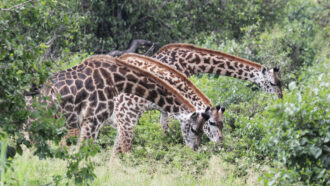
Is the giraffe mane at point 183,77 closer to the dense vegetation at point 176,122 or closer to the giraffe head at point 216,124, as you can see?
the giraffe head at point 216,124

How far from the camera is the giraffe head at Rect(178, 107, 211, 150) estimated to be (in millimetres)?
8070

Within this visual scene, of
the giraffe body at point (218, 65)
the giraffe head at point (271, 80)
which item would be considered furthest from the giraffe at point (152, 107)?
the giraffe head at point (271, 80)

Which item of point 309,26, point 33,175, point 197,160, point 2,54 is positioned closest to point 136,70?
point 197,160

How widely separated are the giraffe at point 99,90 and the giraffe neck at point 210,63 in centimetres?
230

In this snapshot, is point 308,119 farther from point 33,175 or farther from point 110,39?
point 110,39

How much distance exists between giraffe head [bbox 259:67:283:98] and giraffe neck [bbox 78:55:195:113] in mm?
2905

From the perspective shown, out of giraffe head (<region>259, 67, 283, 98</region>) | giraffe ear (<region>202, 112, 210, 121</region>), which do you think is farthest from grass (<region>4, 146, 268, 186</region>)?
giraffe head (<region>259, 67, 283, 98</region>)

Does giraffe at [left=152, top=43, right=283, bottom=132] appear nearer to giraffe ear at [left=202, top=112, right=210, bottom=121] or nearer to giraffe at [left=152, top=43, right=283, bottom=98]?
giraffe at [left=152, top=43, right=283, bottom=98]

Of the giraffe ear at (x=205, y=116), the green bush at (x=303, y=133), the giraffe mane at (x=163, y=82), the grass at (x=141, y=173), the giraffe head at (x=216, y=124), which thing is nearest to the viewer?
the green bush at (x=303, y=133)

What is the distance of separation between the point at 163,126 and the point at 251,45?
587cm

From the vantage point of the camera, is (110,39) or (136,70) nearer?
(136,70)

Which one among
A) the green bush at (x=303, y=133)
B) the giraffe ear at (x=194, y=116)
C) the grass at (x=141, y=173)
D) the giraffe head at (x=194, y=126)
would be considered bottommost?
the grass at (x=141, y=173)

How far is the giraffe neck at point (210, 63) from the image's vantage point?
1023 cm

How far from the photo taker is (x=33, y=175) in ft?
19.3
